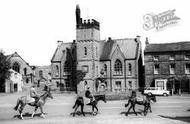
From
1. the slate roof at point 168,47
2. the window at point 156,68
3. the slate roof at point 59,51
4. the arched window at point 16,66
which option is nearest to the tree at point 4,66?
the slate roof at point 59,51

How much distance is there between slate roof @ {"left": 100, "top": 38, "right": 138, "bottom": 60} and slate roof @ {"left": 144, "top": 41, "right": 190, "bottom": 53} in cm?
363

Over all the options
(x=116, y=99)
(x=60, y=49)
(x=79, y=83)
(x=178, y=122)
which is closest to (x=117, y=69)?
(x=79, y=83)

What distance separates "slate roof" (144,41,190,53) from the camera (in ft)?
199

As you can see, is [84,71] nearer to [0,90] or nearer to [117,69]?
[117,69]

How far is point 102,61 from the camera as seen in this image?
67875 millimetres

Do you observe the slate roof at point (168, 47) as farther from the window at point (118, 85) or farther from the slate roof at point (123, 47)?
the window at point (118, 85)

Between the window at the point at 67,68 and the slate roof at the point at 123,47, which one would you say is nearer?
the slate roof at the point at 123,47

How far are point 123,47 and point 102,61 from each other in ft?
17.5

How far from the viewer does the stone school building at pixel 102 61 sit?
6538cm

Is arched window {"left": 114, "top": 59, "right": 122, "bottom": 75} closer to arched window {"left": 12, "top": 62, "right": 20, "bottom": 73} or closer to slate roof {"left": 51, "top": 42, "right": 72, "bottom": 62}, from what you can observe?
slate roof {"left": 51, "top": 42, "right": 72, "bottom": 62}

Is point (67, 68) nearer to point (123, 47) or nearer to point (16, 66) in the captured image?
point (123, 47)

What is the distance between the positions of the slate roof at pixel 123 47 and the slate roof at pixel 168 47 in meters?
3.63

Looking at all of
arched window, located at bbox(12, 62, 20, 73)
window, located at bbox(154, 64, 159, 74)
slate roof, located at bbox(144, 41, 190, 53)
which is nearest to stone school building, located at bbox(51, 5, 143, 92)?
slate roof, located at bbox(144, 41, 190, 53)

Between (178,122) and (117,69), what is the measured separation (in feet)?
147
